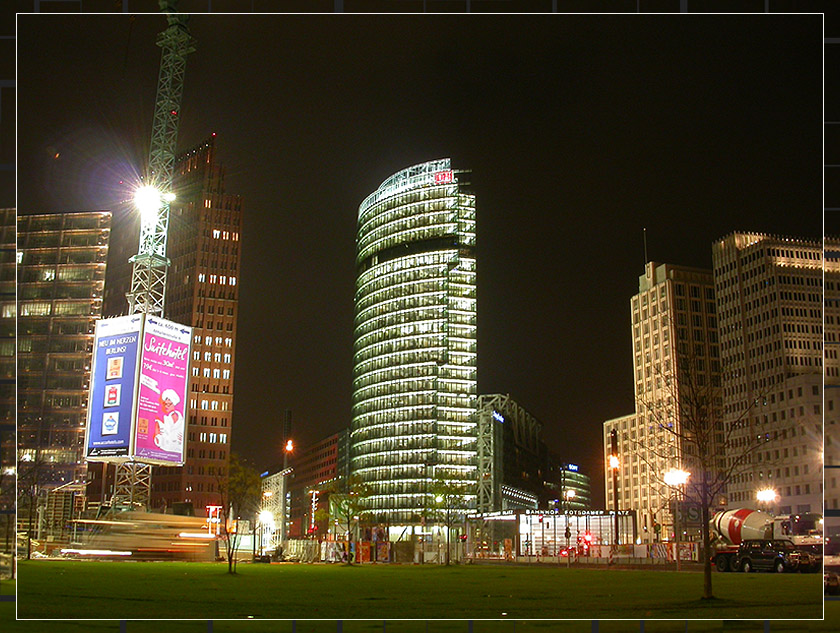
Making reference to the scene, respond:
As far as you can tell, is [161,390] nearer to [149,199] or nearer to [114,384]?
[114,384]

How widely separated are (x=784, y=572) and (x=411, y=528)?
278 ft

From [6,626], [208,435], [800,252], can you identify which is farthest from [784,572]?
[208,435]

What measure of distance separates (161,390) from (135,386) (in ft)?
5.30

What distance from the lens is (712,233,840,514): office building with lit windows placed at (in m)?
82.1

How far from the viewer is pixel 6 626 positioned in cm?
1305

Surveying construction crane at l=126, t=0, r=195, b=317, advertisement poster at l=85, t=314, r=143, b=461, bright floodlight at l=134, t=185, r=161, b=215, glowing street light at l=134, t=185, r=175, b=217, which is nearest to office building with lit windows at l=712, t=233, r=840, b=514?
construction crane at l=126, t=0, r=195, b=317

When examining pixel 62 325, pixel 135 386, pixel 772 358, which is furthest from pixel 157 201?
pixel 772 358

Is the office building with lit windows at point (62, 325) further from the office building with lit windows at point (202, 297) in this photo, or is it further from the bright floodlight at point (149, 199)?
the office building with lit windows at point (202, 297)

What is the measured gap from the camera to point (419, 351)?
115m

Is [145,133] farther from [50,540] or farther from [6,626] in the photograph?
[6,626]

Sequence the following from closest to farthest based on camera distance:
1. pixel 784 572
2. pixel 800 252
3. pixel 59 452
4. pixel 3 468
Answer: pixel 3 468
pixel 784 572
pixel 800 252
pixel 59 452

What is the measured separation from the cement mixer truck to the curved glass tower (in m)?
68.8

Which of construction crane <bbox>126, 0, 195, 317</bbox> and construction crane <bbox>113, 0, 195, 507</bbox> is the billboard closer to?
construction crane <bbox>113, 0, 195, 507</bbox>

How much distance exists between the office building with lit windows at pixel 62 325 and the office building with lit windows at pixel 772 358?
202 ft
